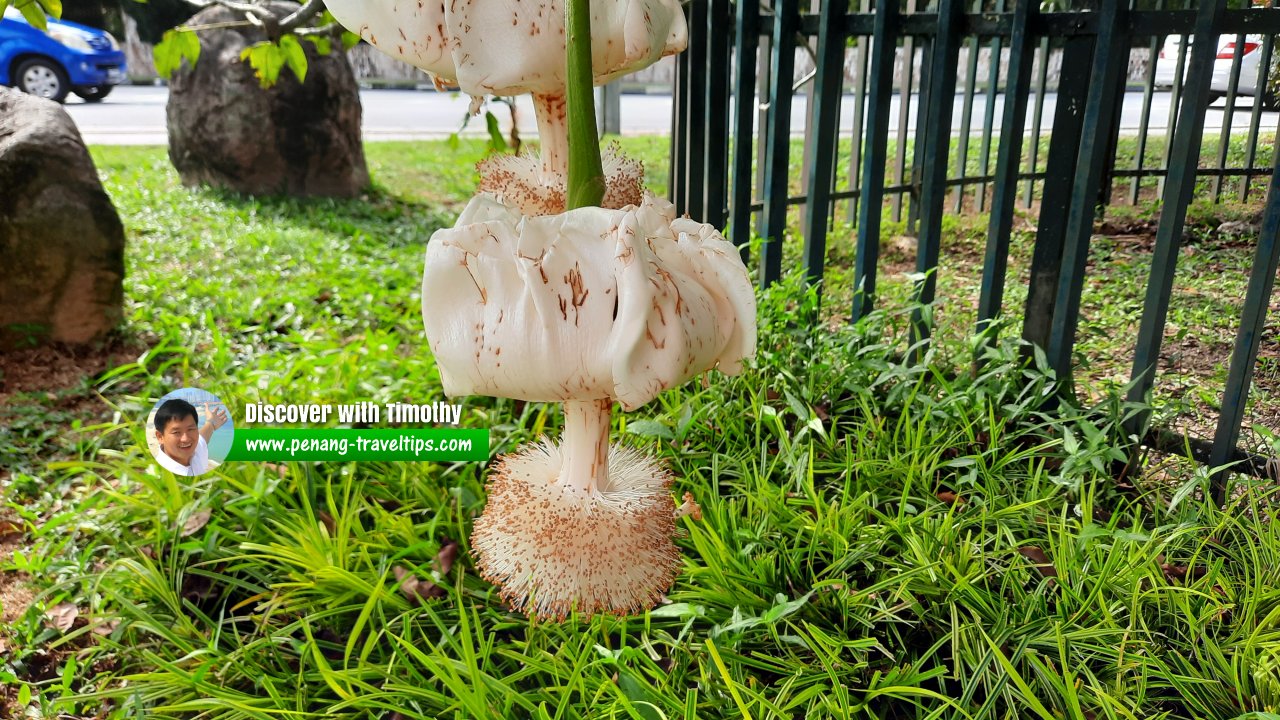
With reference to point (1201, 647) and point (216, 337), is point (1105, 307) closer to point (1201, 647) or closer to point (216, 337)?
point (1201, 647)

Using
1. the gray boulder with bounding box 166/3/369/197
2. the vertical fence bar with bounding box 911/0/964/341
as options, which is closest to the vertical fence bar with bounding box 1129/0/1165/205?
the vertical fence bar with bounding box 911/0/964/341

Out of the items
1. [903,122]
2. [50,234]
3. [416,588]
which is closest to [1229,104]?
[416,588]

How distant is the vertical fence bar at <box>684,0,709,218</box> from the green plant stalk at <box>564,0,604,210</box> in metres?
1.92

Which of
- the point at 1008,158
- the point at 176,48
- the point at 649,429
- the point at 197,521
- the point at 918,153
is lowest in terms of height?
the point at 197,521

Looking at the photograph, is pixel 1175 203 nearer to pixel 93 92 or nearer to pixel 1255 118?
pixel 1255 118

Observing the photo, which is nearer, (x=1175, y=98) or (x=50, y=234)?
(x=1175, y=98)

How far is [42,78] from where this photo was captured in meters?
9.02

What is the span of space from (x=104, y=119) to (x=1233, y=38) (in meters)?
10.8

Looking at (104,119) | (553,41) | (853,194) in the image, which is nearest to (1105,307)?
(853,194)

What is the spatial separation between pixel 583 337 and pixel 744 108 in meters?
1.88

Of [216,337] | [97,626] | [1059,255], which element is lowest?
[97,626]

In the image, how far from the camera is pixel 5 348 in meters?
2.74

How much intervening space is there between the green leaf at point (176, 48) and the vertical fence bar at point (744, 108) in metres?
1.19

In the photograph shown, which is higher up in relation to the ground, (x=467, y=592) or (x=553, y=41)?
(x=553, y=41)
